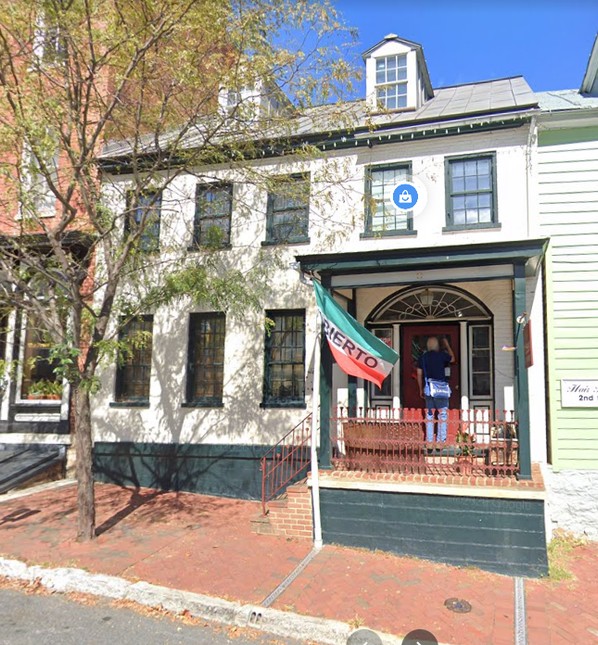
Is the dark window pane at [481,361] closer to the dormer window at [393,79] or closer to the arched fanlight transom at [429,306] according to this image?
the arched fanlight transom at [429,306]

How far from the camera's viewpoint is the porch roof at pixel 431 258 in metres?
6.77

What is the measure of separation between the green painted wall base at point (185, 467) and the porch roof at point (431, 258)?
11.9 feet

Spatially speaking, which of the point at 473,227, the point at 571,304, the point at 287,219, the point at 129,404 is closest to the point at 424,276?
the point at 473,227

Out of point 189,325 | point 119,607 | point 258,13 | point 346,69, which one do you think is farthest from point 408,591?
point 258,13

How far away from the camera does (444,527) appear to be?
20.7 ft

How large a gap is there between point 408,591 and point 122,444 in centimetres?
644

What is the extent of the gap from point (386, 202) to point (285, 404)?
13.5 feet

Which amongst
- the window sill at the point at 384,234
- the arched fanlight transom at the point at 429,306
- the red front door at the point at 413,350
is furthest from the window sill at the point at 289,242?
the red front door at the point at 413,350

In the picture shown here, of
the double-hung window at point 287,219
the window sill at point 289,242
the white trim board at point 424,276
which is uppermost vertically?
the double-hung window at point 287,219

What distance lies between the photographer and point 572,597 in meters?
5.38

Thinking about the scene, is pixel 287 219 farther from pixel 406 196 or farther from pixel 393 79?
pixel 393 79

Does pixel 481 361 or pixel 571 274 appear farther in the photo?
pixel 481 361

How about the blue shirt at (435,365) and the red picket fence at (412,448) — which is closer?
the red picket fence at (412,448)

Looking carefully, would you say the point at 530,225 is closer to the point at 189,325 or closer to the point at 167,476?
the point at 189,325
